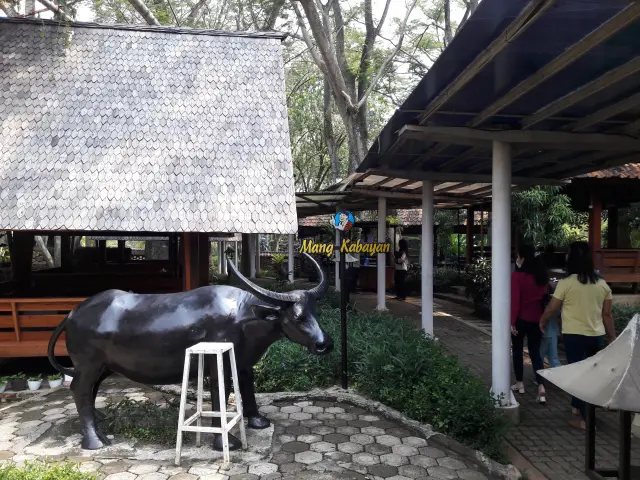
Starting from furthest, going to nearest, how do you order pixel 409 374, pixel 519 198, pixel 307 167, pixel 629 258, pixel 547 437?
pixel 307 167 → pixel 519 198 → pixel 629 258 → pixel 409 374 → pixel 547 437

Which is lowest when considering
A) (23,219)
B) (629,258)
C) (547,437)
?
(547,437)

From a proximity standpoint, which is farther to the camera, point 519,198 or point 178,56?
point 519,198

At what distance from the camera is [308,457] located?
172 inches

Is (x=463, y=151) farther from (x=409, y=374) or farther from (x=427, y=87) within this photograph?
(x=409, y=374)

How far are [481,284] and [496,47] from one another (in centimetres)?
892

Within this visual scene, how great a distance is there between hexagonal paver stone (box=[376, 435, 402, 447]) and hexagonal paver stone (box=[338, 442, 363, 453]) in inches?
9.0

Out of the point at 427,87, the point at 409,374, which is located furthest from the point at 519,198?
the point at 427,87

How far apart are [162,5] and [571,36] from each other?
52.3 feet

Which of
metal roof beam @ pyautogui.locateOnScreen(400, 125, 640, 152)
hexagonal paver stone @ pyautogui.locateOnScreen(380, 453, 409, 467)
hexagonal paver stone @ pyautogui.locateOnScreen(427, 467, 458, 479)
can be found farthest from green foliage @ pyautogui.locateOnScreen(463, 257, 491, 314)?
hexagonal paver stone @ pyautogui.locateOnScreen(427, 467, 458, 479)

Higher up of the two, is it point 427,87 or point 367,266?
point 427,87

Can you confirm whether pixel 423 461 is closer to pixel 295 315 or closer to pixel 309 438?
pixel 309 438

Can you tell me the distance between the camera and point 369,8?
50.6 feet

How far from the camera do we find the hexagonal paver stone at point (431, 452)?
4.41 meters

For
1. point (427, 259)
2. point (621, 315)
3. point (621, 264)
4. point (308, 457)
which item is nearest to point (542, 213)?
point (621, 264)
